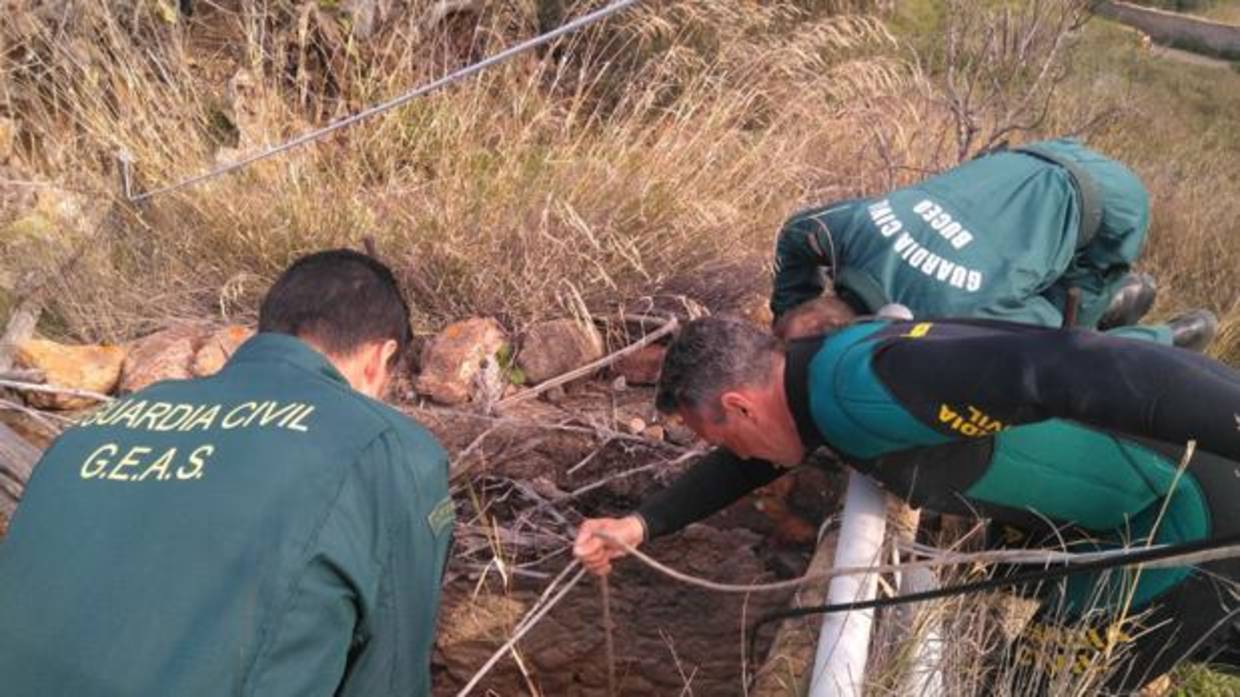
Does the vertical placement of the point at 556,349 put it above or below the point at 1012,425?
below

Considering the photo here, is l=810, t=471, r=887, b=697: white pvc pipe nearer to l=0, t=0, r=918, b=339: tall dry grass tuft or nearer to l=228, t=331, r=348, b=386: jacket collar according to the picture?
l=228, t=331, r=348, b=386: jacket collar

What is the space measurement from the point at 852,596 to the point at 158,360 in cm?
237

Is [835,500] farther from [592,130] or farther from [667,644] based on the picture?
[592,130]

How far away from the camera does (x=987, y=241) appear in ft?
8.93

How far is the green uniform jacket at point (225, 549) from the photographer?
1.49m

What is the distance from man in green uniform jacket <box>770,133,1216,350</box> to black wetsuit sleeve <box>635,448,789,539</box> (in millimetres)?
585

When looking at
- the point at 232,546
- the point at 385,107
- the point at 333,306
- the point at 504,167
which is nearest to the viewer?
the point at 232,546

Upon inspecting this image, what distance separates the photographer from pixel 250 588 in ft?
4.94

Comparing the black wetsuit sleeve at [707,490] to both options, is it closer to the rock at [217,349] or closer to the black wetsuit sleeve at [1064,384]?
the black wetsuit sleeve at [1064,384]

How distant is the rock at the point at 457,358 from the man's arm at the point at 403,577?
155 cm

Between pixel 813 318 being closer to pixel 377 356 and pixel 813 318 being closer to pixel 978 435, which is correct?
pixel 978 435

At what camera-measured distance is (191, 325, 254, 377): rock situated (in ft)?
11.2

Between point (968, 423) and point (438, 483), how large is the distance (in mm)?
867

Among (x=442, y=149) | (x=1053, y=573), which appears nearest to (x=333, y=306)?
(x=1053, y=573)
